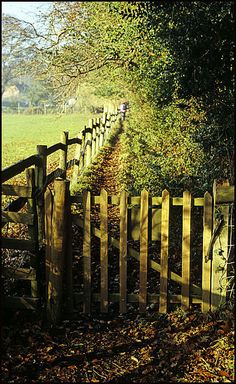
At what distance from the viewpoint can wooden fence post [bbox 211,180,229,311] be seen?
442 cm

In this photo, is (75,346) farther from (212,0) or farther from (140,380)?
(212,0)

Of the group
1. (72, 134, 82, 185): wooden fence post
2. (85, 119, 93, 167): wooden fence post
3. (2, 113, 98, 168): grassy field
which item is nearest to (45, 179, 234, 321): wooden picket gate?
(72, 134, 82, 185): wooden fence post

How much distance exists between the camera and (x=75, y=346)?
4.30 m

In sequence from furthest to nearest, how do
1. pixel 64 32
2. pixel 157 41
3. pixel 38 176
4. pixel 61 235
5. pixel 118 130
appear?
pixel 118 130
pixel 64 32
pixel 157 41
pixel 38 176
pixel 61 235

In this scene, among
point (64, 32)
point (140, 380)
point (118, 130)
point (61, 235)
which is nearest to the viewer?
point (140, 380)

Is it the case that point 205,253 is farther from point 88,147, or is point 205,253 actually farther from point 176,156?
point 88,147

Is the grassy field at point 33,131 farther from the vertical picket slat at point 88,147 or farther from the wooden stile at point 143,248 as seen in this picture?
the wooden stile at point 143,248

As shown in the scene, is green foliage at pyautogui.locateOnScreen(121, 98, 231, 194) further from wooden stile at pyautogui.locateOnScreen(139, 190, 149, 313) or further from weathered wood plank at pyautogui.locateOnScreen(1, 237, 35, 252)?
weathered wood plank at pyautogui.locateOnScreen(1, 237, 35, 252)

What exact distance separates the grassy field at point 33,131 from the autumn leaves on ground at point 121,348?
21.8 ft

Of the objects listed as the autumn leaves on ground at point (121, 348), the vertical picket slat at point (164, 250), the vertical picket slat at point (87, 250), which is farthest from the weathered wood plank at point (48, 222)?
the vertical picket slat at point (164, 250)

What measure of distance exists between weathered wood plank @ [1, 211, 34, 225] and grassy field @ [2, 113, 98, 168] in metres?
6.16

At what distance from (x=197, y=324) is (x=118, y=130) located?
19.1 metres

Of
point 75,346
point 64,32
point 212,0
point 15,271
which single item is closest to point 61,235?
point 15,271

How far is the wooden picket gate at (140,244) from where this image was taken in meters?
4.55
